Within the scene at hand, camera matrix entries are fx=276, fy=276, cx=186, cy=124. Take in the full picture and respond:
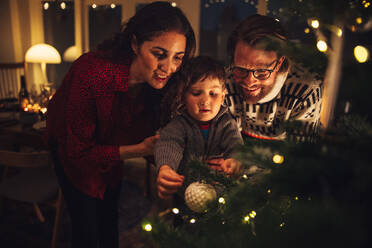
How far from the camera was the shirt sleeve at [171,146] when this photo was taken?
77 centimetres

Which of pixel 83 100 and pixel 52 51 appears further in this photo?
pixel 52 51

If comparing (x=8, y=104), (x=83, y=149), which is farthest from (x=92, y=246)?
(x=8, y=104)

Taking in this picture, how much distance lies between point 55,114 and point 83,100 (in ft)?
0.77

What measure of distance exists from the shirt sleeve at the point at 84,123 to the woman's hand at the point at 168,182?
0.99 feet

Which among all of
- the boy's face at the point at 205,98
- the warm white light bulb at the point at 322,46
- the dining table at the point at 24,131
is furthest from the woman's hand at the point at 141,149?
the dining table at the point at 24,131

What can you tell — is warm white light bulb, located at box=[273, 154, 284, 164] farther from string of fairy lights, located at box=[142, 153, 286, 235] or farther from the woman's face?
the woman's face

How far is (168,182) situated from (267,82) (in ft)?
1.29

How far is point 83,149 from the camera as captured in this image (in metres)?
0.97

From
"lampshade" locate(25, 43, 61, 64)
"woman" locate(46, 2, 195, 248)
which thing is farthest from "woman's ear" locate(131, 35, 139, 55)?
"lampshade" locate(25, 43, 61, 64)

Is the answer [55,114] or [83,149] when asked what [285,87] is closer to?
[83,149]

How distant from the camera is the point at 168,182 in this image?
71 centimetres

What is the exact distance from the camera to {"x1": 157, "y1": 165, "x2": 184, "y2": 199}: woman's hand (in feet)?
2.31

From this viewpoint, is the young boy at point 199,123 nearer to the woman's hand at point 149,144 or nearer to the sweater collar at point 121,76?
the woman's hand at point 149,144

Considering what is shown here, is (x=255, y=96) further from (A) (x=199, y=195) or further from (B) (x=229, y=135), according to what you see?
(A) (x=199, y=195)
